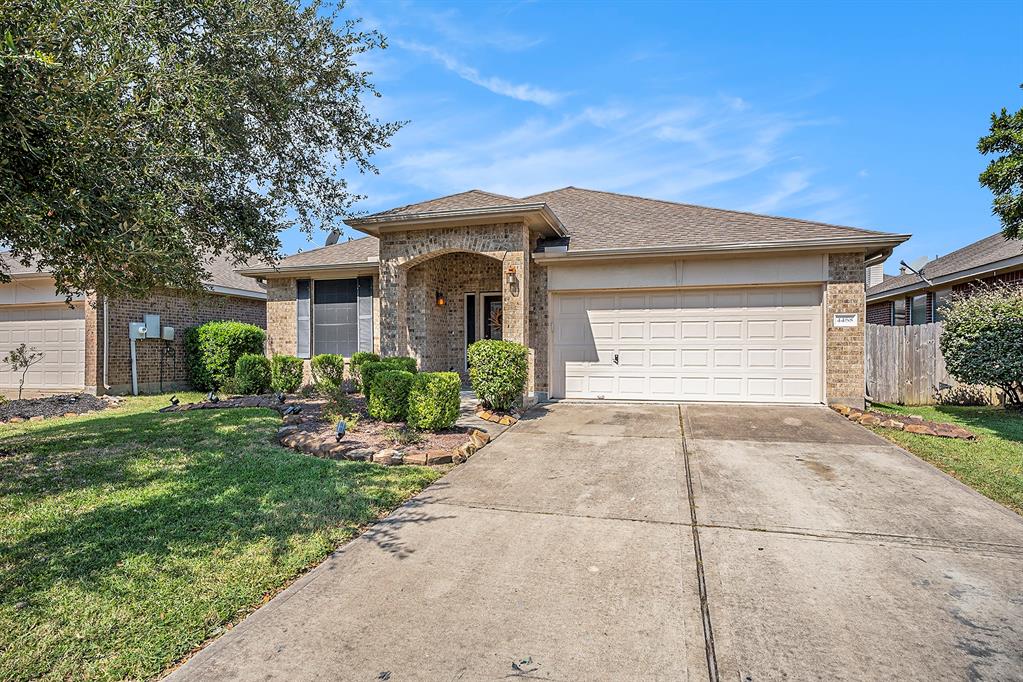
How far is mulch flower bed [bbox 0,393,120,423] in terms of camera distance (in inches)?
374

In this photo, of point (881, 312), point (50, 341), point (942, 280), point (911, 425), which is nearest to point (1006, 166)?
point (911, 425)

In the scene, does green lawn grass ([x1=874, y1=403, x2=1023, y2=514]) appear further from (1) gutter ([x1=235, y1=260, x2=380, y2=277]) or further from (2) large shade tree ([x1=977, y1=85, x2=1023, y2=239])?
(1) gutter ([x1=235, y1=260, x2=380, y2=277])

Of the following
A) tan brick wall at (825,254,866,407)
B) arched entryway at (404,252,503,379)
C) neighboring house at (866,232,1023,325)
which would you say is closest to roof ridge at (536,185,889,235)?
tan brick wall at (825,254,866,407)

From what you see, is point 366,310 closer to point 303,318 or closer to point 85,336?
point 303,318

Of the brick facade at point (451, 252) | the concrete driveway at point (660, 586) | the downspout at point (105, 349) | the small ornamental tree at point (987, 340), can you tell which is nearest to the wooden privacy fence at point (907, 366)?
the small ornamental tree at point (987, 340)

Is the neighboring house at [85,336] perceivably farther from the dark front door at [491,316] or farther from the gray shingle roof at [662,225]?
the gray shingle roof at [662,225]

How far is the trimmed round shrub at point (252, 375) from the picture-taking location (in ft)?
39.1

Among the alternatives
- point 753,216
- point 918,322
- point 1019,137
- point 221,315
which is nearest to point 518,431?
point 753,216

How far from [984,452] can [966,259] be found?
35.5 feet

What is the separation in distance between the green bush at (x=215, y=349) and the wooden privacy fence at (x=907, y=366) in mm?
15000

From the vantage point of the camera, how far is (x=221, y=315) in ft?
48.8

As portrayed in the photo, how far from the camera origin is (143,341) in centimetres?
1313

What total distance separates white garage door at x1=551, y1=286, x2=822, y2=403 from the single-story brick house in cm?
2

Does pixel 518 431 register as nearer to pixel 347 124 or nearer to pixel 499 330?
pixel 499 330
